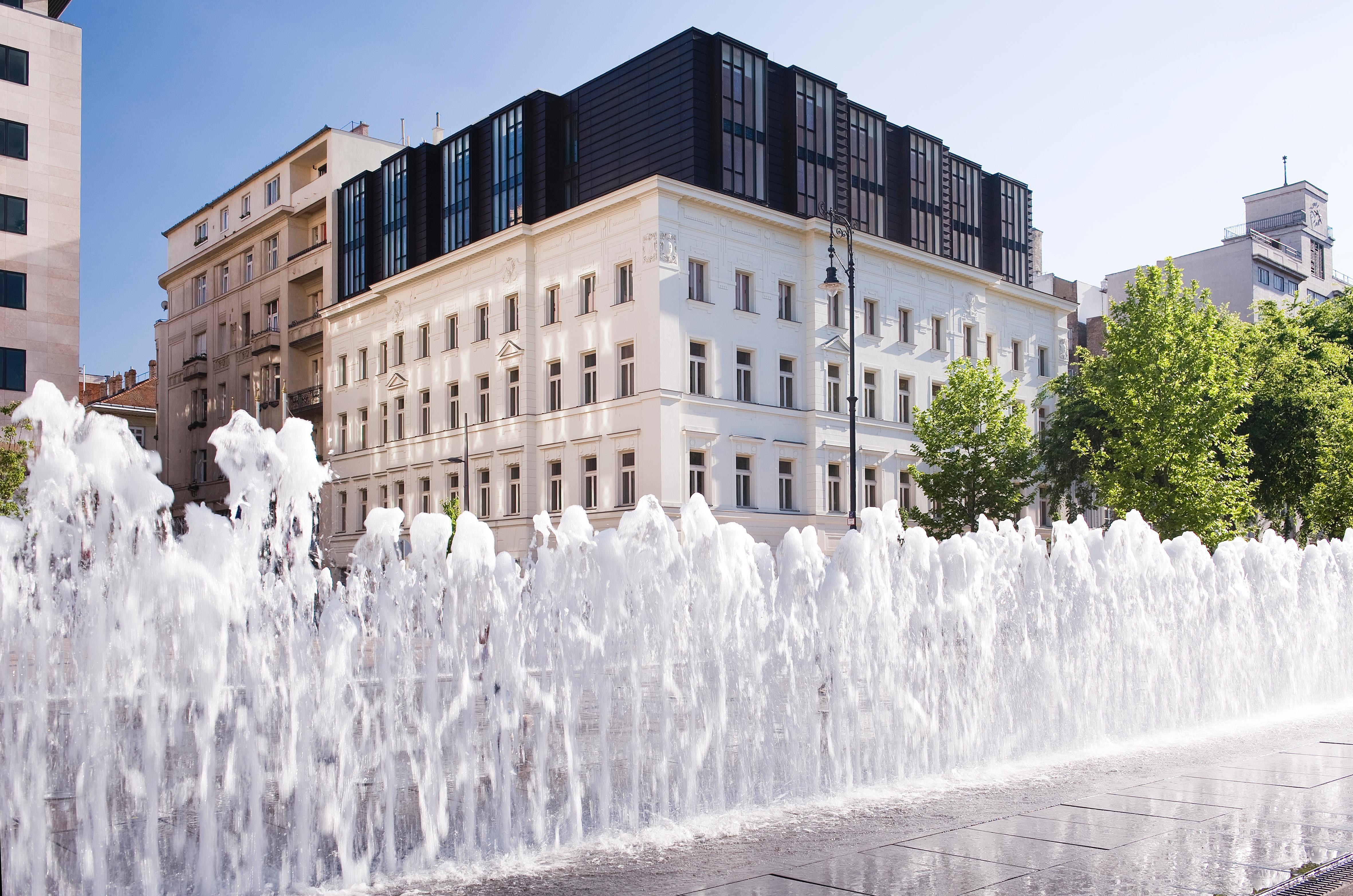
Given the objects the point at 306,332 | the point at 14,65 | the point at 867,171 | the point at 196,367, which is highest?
the point at 14,65

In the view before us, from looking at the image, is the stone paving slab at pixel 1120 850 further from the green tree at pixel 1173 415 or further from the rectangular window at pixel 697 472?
the rectangular window at pixel 697 472

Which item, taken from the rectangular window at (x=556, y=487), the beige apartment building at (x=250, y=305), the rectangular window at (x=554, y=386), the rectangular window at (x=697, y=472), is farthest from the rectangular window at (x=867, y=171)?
the beige apartment building at (x=250, y=305)

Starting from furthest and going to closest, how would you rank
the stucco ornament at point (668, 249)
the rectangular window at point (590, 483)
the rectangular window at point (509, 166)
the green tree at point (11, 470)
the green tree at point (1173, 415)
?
the rectangular window at point (509, 166), the rectangular window at point (590, 483), the stucco ornament at point (668, 249), the green tree at point (1173, 415), the green tree at point (11, 470)

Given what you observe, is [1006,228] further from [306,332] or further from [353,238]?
[306,332]

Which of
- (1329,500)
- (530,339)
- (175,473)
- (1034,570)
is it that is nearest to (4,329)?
(530,339)

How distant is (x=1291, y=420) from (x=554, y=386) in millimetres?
23050

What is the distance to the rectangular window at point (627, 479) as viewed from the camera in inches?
1437

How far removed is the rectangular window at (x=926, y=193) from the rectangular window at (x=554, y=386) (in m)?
14.7

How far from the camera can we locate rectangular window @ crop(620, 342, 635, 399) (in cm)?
3666

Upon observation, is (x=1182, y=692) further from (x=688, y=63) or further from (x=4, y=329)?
(x=4, y=329)

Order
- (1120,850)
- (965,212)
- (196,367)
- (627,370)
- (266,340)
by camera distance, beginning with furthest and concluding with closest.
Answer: (196,367), (266,340), (965,212), (627,370), (1120,850)

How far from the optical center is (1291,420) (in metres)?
33.9

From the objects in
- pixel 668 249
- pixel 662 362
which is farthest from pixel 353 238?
pixel 662 362

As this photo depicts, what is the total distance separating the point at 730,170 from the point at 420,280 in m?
13.9
